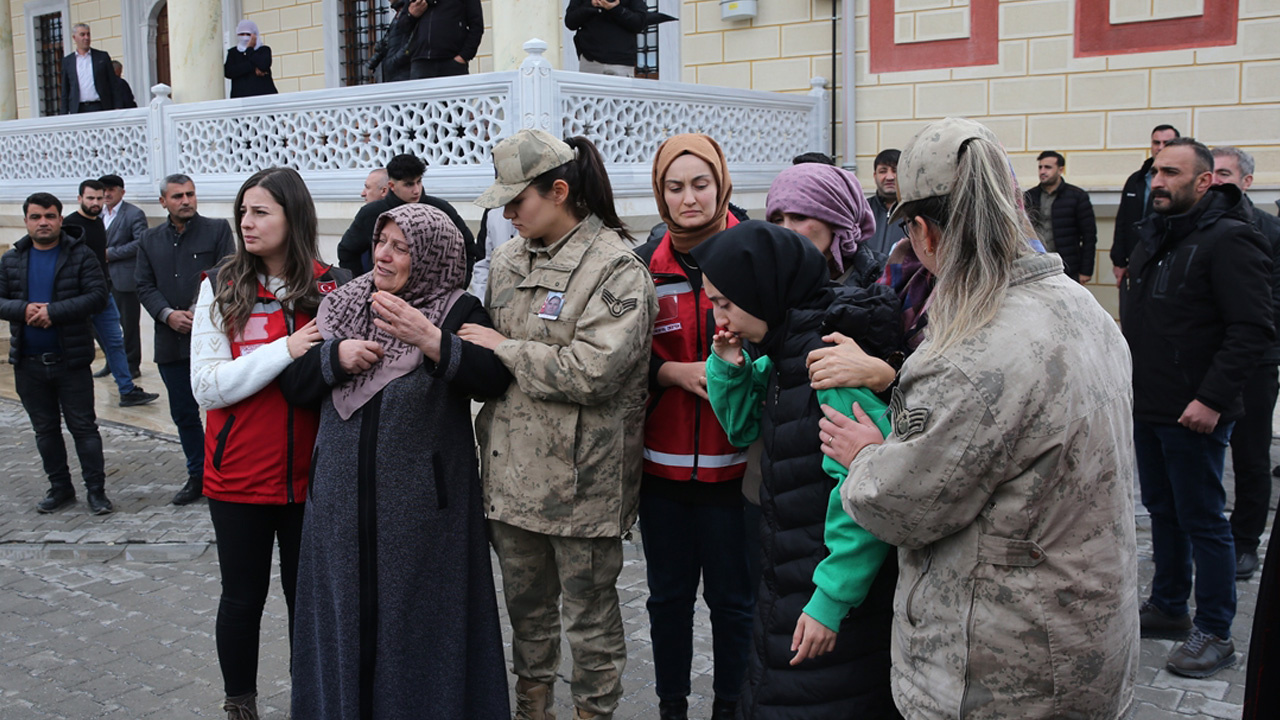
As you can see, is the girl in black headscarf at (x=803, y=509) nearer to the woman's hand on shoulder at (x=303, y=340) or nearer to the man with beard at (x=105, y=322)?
the woman's hand on shoulder at (x=303, y=340)

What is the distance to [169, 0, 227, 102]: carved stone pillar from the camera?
12242 millimetres

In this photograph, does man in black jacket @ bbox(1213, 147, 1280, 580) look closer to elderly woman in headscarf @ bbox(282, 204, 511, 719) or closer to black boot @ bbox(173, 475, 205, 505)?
elderly woman in headscarf @ bbox(282, 204, 511, 719)

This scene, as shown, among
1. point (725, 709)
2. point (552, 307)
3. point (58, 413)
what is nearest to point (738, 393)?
point (552, 307)

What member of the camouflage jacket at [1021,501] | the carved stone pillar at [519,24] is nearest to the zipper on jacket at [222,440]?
the camouflage jacket at [1021,501]

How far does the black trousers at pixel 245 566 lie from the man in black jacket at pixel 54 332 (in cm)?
352

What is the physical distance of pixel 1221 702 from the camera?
383cm

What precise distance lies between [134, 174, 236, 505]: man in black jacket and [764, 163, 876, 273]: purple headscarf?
4.32 m

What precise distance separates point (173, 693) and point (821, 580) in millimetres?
2839

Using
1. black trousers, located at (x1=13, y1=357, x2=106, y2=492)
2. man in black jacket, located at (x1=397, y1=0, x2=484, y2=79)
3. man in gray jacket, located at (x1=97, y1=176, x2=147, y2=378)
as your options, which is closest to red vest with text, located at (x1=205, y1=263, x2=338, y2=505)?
black trousers, located at (x1=13, y1=357, x2=106, y2=492)

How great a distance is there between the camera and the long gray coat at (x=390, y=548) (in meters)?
3.08

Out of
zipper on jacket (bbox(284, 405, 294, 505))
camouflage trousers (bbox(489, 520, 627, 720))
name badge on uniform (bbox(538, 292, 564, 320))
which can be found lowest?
camouflage trousers (bbox(489, 520, 627, 720))

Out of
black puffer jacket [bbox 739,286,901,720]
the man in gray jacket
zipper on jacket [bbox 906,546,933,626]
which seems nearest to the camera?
zipper on jacket [bbox 906,546,933,626]

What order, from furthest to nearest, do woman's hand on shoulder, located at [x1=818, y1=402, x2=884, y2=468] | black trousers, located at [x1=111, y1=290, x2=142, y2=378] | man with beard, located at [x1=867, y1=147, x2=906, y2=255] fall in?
1. black trousers, located at [x1=111, y1=290, x2=142, y2=378]
2. man with beard, located at [x1=867, y1=147, x2=906, y2=255]
3. woman's hand on shoulder, located at [x1=818, y1=402, x2=884, y2=468]

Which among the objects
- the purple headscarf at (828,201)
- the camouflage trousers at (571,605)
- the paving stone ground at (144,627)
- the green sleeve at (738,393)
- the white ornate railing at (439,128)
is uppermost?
the white ornate railing at (439,128)
